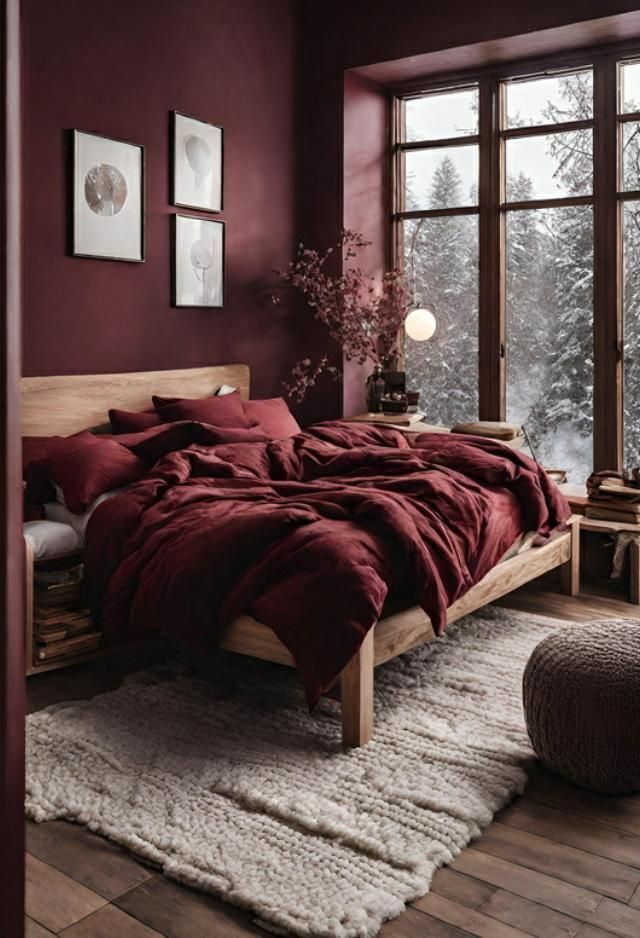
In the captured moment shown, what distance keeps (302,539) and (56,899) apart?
1242mm

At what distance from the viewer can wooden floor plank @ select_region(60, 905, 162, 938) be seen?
1865 millimetres

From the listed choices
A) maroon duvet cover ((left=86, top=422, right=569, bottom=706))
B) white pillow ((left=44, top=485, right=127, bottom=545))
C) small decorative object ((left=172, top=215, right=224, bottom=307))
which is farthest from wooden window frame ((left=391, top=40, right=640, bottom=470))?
white pillow ((left=44, top=485, right=127, bottom=545))

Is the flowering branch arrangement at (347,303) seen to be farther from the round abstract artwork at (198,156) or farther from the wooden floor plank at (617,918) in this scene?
the wooden floor plank at (617,918)

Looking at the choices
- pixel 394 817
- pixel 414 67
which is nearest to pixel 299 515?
pixel 394 817

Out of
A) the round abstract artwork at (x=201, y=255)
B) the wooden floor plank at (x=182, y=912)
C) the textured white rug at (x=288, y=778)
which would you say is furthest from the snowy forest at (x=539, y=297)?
the wooden floor plank at (x=182, y=912)

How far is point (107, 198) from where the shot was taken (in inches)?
185

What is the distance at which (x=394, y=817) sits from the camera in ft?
7.74

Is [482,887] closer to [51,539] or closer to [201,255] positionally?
[51,539]

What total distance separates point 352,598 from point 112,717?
0.91 meters

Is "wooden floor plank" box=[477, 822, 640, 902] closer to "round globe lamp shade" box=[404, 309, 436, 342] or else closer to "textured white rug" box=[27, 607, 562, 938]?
"textured white rug" box=[27, 607, 562, 938]

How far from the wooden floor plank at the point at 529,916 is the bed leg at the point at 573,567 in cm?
263

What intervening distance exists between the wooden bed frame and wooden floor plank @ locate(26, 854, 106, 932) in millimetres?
928

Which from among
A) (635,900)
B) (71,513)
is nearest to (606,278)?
(71,513)

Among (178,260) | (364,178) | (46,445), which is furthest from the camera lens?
(364,178)
